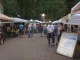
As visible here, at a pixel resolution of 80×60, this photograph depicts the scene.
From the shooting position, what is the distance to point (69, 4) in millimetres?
33781

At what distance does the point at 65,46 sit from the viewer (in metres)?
14.0

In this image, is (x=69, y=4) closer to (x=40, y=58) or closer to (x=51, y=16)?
(x=40, y=58)

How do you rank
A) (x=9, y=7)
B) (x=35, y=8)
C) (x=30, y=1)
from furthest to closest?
(x=35, y=8) < (x=30, y=1) < (x=9, y=7)

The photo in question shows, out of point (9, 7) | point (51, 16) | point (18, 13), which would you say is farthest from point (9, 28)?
point (51, 16)

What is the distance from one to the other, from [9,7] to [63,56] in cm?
3669

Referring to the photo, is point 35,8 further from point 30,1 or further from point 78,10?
point 78,10

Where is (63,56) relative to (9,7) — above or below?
below

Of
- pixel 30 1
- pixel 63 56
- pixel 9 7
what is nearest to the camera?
pixel 63 56


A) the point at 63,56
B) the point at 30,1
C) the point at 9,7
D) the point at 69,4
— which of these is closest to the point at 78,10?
the point at 63,56

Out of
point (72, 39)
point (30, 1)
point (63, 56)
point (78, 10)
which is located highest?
point (30, 1)

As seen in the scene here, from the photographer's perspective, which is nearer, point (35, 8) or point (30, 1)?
point (30, 1)

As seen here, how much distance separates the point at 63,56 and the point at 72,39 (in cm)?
110

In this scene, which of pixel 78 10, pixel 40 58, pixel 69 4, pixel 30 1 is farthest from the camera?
pixel 30 1

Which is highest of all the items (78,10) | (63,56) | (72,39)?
(78,10)
